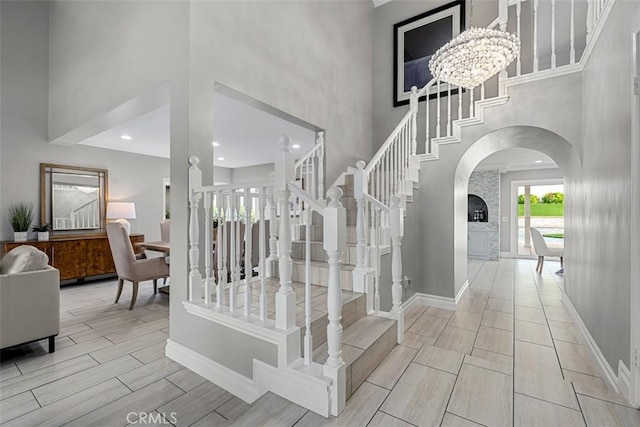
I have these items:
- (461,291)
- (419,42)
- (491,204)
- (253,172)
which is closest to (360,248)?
(461,291)

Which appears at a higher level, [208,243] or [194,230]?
[194,230]

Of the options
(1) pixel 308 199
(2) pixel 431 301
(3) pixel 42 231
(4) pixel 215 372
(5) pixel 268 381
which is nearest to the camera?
(1) pixel 308 199

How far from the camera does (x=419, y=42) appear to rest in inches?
182

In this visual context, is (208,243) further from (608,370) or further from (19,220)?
(19,220)

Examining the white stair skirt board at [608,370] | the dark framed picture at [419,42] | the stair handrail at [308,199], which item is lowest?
the white stair skirt board at [608,370]

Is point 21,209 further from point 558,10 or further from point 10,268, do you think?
point 558,10

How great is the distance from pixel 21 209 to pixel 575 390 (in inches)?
261

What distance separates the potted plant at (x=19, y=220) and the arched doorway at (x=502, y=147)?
Result: 6063 millimetres

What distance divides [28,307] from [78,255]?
2.72m

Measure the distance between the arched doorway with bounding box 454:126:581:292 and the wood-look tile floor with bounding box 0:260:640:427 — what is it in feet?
3.54

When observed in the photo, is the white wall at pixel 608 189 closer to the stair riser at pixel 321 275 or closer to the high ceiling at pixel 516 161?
the stair riser at pixel 321 275

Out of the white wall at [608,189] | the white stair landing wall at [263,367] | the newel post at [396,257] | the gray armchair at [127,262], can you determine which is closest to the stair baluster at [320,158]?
the newel post at [396,257]

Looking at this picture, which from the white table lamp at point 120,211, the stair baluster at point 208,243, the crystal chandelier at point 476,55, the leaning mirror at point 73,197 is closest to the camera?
the stair baluster at point 208,243

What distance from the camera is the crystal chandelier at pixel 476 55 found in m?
2.52
